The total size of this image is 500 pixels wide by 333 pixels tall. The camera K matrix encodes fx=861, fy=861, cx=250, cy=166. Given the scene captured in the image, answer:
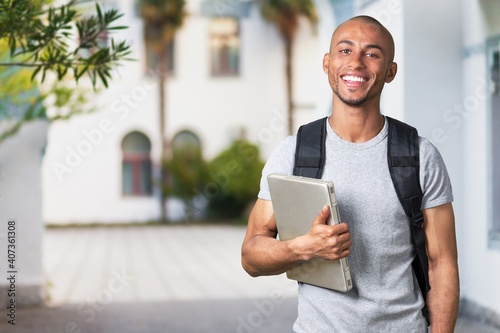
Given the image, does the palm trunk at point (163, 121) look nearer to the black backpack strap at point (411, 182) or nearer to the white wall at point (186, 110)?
the white wall at point (186, 110)

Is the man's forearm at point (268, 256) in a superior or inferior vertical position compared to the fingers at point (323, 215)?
inferior

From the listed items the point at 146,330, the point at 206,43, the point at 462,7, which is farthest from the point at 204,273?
the point at 206,43

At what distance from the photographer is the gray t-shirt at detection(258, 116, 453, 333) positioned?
2.02 m

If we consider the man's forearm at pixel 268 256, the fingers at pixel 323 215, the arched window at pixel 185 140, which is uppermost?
the arched window at pixel 185 140

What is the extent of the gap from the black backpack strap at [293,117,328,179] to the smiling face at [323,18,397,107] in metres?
0.10

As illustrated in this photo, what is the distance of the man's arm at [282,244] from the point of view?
185cm

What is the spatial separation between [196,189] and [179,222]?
1010 millimetres

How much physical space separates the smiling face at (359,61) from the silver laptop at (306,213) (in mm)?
290

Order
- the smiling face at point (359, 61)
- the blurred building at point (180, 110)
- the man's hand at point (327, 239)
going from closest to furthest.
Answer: the man's hand at point (327, 239), the smiling face at point (359, 61), the blurred building at point (180, 110)

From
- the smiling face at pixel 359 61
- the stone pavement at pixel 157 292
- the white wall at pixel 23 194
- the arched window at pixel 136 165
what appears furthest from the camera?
the arched window at pixel 136 165

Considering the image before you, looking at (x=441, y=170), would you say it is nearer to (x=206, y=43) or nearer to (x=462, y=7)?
(x=462, y=7)

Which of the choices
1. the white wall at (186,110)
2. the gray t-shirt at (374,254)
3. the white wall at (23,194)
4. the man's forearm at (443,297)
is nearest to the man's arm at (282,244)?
the gray t-shirt at (374,254)

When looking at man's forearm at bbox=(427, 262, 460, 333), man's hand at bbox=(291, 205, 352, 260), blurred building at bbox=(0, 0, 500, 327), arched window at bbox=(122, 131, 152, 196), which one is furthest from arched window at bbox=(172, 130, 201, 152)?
man's hand at bbox=(291, 205, 352, 260)

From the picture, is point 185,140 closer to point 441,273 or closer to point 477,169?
point 477,169
